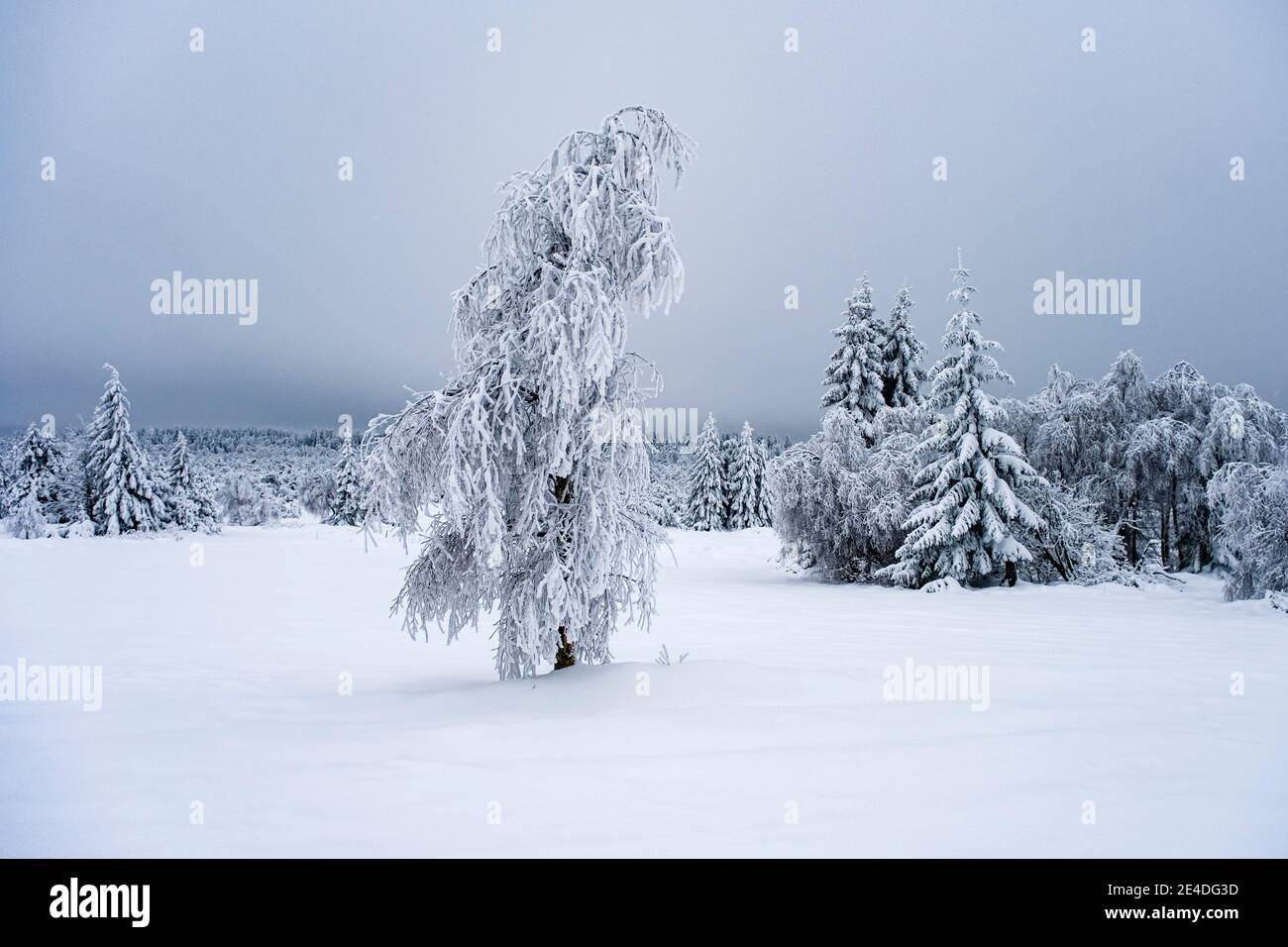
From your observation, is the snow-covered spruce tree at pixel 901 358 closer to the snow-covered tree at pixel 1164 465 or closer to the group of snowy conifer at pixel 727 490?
the snow-covered tree at pixel 1164 465

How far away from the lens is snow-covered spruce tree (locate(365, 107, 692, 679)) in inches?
279

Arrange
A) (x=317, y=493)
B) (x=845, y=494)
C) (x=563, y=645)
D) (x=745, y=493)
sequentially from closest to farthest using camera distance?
(x=563, y=645) < (x=845, y=494) < (x=745, y=493) < (x=317, y=493)

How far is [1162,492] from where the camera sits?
71.7 ft

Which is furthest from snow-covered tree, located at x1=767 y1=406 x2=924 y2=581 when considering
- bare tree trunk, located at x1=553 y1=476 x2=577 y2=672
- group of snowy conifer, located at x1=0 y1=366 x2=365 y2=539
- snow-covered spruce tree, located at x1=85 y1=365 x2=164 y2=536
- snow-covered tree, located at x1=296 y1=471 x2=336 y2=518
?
snow-covered tree, located at x1=296 y1=471 x2=336 y2=518

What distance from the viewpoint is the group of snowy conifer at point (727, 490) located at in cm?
5675

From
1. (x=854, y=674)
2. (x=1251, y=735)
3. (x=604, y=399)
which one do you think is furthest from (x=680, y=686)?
(x=1251, y=735)

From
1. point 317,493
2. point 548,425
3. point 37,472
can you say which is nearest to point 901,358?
point 548,425

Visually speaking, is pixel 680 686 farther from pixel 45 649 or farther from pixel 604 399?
pixel 45 649

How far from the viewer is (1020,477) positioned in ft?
66.9

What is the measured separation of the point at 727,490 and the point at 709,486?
5.31ft

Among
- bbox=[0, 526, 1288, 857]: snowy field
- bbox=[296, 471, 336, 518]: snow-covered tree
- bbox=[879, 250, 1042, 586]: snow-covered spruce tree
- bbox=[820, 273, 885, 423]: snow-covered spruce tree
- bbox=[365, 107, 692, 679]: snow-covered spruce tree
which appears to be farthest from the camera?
bbox=[296, 471, 336, 518]: snow-covered tree

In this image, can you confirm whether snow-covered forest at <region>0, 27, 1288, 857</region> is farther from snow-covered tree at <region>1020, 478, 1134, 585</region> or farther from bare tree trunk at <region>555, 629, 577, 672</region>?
snow-covered tree at <region>1020, 478, 1134, 585</region>

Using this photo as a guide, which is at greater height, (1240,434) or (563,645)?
(1240,434)

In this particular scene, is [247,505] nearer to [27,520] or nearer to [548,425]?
[27,520]
